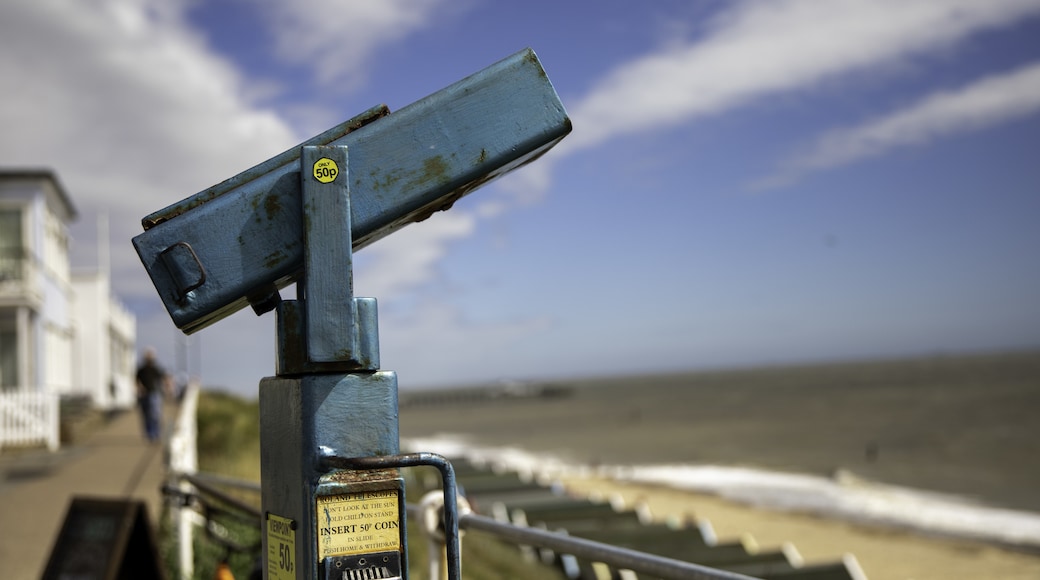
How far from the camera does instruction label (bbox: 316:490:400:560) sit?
6.93 ft

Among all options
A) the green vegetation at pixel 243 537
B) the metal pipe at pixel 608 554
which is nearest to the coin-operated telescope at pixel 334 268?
the metal pipe at pixel 608 554

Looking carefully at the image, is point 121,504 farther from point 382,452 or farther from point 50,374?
point 50,374

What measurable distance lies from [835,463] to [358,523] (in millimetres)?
35149

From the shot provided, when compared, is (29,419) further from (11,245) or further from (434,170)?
(434,170)

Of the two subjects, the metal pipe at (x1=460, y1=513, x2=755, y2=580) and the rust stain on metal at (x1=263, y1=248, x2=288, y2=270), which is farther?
the metal pipe at (x1=460, y1=513, x2=755, y2=580)

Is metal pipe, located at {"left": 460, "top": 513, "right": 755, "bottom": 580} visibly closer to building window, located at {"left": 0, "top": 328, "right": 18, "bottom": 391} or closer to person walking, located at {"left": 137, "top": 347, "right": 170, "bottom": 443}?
person walking, located at {"left": 137, "top": 347, "right": 170, "bottom": 443}

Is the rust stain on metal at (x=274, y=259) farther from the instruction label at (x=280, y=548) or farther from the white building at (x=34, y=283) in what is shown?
the white building at (x=34, y=283)

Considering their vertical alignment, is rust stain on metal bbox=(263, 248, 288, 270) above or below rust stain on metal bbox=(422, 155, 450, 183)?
below

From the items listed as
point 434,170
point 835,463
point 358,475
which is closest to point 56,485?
point 358,475

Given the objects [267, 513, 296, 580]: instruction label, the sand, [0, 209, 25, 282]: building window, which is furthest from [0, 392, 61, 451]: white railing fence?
[267, 513, 296, 580]: instruction label

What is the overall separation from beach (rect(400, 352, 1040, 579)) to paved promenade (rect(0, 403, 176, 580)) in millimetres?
Answer: 11936

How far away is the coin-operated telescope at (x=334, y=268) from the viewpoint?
2135 mm

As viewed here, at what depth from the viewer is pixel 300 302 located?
225cm

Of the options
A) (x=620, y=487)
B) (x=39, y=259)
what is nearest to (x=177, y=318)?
(x=39, y=259)
